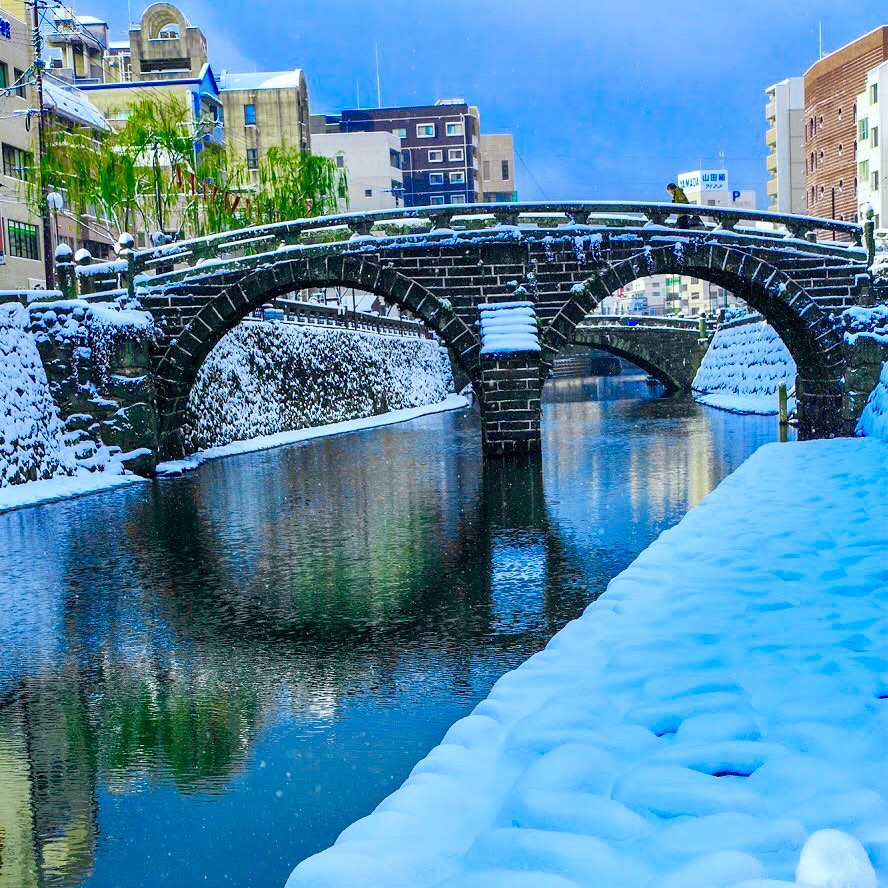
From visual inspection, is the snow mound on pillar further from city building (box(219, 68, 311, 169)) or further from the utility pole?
city building (box(219, 68, 311, 169))

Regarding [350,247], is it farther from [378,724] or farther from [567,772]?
[567,772]

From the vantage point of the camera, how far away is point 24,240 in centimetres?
4278

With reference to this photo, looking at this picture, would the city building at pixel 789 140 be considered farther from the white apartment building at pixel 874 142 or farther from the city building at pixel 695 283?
the city building at pixel 695 283

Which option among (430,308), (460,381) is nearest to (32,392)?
(430,308)

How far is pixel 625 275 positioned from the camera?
78.0 feet

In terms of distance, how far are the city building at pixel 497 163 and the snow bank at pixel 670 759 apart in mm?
106499

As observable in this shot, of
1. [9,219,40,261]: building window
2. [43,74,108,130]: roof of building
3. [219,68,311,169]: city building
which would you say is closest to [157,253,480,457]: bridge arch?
[9,219,40,261]: building window

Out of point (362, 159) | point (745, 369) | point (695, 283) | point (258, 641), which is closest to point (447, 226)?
point (258, 641)

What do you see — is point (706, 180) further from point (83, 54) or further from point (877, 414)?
point (877, 414)

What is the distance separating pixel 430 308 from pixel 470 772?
743 inches

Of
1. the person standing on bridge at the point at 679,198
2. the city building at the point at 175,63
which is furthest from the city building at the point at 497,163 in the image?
the person standing on bridge at the point at 679,198

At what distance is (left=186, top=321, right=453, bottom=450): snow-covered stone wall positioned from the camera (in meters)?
29.5

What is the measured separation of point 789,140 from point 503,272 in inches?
2366

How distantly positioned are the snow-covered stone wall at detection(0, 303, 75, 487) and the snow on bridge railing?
2.27 m
